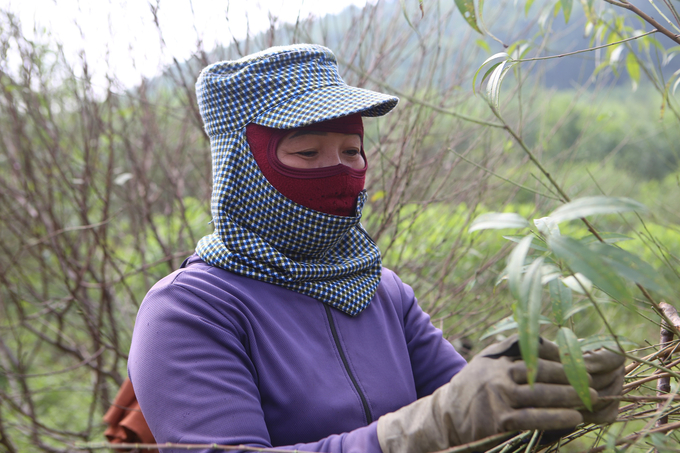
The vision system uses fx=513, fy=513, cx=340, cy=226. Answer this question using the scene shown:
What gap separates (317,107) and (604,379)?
96cm

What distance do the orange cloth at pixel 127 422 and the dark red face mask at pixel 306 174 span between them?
939mm

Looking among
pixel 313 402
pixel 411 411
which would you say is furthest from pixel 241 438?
pixel 411 411

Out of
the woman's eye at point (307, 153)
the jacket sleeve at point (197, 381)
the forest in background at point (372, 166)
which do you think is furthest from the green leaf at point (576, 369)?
the forest in background at point (372, 166)

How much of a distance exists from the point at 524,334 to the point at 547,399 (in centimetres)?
26

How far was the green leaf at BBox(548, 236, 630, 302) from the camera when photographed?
0.67m

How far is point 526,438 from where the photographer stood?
3.48ft

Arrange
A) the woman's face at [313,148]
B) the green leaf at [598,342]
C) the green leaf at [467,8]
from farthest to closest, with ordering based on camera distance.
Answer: the woman's face at [313,148]
the green leaf at [467,8]
the green leaf at [598,342]

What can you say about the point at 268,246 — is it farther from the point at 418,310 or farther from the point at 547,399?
the point at 547,399

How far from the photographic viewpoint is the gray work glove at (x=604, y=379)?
0.92 m

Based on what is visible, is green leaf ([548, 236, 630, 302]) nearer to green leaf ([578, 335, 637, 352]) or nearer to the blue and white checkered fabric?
green leaf ([578, 335, 637, 352])

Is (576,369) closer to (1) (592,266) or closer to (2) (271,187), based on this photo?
(1) (592,266)

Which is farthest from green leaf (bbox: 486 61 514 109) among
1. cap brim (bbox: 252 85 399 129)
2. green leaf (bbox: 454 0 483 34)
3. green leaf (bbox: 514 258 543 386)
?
green leaf (bbox: 514 258 543 386)

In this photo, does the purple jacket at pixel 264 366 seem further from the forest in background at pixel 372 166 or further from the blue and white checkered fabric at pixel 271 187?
the forest in background at pixel 372 166

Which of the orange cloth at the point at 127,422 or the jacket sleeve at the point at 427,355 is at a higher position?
the jacket sleeve at the point at 427,355
